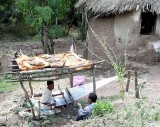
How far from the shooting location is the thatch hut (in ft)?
44.3

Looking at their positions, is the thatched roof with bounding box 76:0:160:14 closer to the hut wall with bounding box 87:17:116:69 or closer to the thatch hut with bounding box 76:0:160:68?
the thatch hut with bounding box 76:0:160:68

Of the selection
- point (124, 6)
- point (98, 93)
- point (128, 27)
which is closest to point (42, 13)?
point (124, 6)

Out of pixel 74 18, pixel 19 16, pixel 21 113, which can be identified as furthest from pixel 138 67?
pixel 19 16

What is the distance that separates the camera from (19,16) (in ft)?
73.9

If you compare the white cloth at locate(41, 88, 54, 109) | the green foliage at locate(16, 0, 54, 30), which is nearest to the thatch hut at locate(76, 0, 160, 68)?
the green foliage at locate(16, 0, 54, 30)

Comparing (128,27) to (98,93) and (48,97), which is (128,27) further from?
(48,97)

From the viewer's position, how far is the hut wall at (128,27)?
546 inches

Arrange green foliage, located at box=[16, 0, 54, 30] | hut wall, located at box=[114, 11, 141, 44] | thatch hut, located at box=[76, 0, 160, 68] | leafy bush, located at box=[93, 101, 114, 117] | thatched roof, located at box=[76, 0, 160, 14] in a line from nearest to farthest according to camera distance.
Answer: leafy bush, located at box=[93, 101, 114, 117] < thatched roof, located at box=[76, 0, 160, 14] < thatch hut, located at box=[76, 0, 160, 68] < hut wall, located at box=[114, 11, 141, 44] < green foliage, located at box=[16, 0, 54, 30]

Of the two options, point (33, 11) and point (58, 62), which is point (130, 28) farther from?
point (58, 62)

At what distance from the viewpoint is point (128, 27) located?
14.0m

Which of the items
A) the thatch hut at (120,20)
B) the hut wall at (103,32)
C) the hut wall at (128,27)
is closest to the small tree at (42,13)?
the thatch hut at (120,20)

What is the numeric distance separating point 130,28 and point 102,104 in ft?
22.5

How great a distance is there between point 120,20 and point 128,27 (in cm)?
41

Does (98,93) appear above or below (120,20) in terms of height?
below
